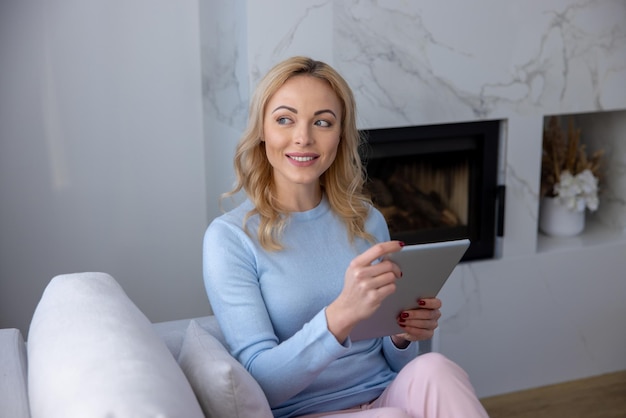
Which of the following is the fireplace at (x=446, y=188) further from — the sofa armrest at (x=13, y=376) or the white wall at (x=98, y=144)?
the sofa armrest at (x=13, y=376)

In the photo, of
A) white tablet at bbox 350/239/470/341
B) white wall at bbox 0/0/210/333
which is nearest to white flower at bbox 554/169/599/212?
white wall at bbox 0/0/210/333

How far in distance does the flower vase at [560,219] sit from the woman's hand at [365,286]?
188 centimetres

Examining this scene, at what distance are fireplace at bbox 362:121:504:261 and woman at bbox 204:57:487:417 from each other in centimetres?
99

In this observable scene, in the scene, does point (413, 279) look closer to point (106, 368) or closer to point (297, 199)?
point (297, 199)

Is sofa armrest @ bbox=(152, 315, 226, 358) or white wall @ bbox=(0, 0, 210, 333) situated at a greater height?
white wall @ bbox=(0, 0, 210, 333)

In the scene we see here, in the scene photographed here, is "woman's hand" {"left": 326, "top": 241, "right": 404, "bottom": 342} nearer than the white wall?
Yes

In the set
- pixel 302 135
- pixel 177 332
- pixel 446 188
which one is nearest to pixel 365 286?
pixel 302 135

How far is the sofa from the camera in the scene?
132 centimetres

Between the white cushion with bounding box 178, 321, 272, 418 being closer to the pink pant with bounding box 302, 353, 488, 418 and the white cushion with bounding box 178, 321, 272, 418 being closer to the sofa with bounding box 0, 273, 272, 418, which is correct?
the sofa with bounding box 0, 273, 272, 418

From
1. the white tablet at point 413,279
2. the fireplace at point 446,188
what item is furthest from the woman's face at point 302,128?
the fireplace at point 446,188

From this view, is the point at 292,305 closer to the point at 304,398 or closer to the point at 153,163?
the point at 304,398

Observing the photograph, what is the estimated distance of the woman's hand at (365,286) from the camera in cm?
165

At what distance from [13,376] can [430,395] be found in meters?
0.80

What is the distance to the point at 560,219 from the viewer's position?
344 centimetres
